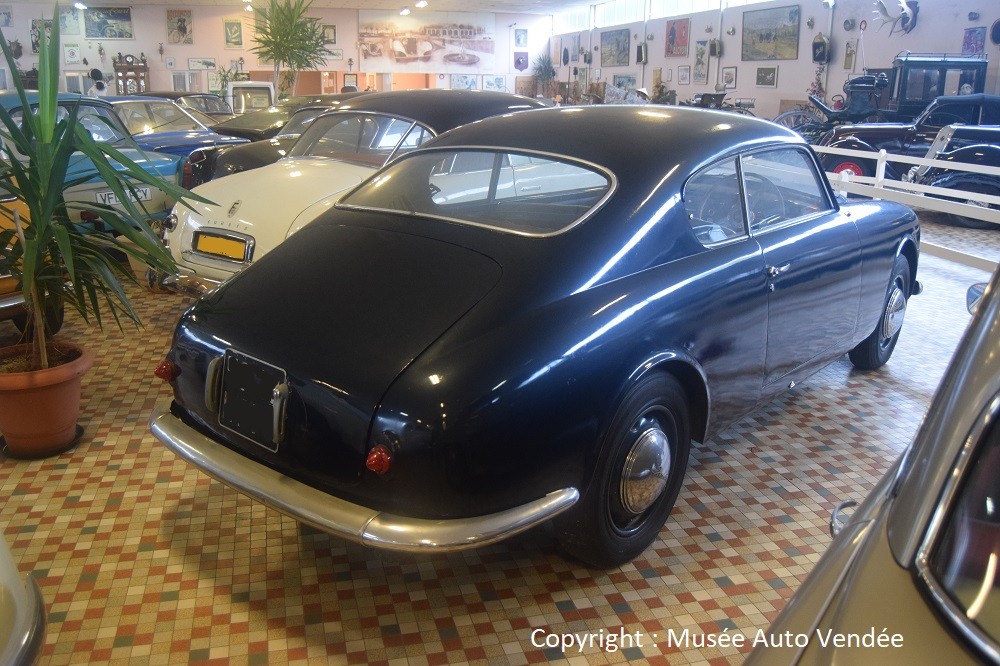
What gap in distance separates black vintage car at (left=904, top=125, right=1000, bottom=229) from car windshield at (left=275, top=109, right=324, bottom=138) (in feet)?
22.3

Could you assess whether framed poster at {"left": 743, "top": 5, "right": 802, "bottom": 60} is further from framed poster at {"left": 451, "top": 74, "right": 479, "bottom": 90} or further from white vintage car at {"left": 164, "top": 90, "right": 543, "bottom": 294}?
white vintage car at {"left": 164, "top": 90, "right": 543, "bottom": 294}

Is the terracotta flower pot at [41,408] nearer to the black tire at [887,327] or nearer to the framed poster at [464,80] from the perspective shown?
the black tire at [887,327]

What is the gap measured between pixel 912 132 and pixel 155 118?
31.2 ft

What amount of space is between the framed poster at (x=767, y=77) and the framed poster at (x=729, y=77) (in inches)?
32.0

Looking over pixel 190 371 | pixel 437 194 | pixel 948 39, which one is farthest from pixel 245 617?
pixel 948 39

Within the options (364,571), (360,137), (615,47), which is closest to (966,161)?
(360,137)

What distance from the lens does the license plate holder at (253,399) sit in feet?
7.52

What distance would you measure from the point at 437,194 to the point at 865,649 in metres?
2.44

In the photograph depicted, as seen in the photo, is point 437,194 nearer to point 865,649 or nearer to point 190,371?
point 190,371

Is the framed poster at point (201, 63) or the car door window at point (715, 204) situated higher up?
the framed poster at point (201, 63)

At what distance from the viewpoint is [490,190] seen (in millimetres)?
3242

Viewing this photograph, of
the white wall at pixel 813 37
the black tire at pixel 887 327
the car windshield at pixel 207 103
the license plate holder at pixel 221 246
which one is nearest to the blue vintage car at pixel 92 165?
the license plate holder at pixel 221 246

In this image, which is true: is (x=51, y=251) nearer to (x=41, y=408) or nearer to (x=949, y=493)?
(x=41, y=408)

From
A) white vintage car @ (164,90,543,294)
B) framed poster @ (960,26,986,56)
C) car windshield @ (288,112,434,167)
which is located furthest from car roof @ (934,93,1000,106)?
car windshield @ (288,112,434,167)
